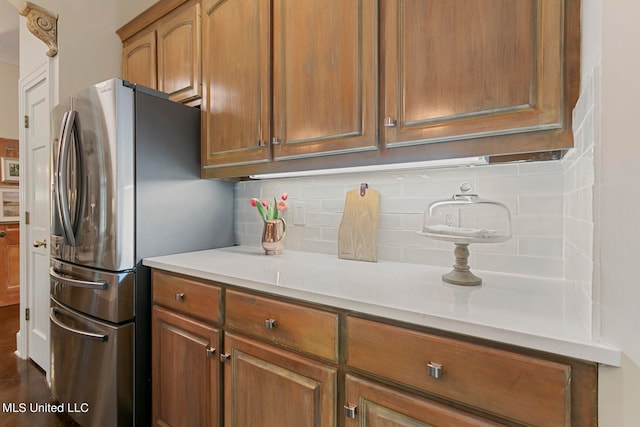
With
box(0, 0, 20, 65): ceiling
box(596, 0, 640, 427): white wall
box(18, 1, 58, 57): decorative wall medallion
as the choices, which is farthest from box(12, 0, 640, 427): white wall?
box(0, 0, 20, 65): ceiling

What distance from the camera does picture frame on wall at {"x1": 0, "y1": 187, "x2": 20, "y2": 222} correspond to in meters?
3.83

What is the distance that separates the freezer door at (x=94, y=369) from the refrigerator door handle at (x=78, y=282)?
17 centimetres

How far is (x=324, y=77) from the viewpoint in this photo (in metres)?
1.36

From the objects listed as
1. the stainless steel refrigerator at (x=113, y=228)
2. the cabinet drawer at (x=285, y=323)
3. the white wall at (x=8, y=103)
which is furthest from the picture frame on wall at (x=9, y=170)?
the cabinet drawer at (x=285, y=323)

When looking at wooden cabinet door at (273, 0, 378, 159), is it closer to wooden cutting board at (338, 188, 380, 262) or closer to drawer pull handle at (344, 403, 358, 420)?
wooden cutting board at (338, 188, 380, 262)

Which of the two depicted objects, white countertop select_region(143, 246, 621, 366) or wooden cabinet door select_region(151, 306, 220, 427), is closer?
white countertop select_region(143, 246, 621, 366)

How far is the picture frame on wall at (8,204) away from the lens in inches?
151

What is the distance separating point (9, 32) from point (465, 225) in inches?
191

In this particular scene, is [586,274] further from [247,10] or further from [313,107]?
[247,10]

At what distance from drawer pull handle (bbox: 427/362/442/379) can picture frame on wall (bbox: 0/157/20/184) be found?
5.14m

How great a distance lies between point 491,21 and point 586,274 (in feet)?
2.59

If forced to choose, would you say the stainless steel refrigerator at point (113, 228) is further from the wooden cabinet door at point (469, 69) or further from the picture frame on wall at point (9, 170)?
the picture frame on wall at point (9, 170)

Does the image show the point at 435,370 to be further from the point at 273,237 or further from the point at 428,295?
the point at 273,237

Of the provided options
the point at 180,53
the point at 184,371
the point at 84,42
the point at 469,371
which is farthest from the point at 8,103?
the point at 469,371
